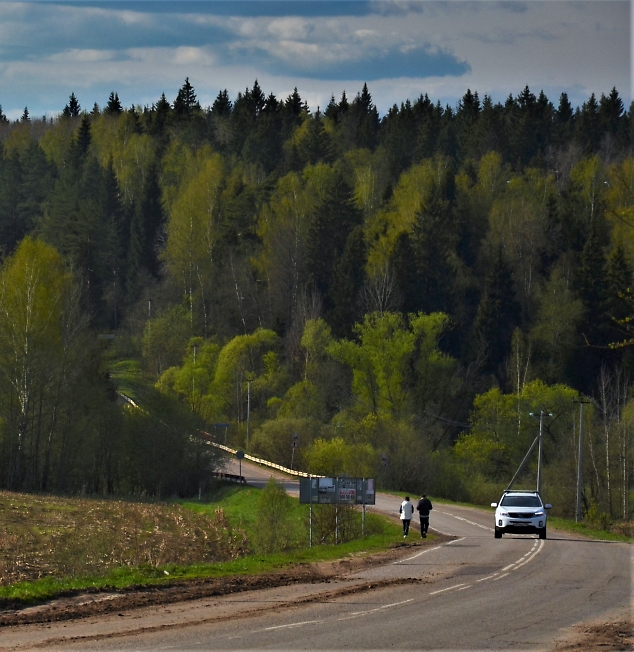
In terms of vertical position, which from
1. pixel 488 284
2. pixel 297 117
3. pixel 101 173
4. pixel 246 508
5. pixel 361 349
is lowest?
pixel 246 508

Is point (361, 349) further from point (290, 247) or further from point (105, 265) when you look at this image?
point (105, 265)

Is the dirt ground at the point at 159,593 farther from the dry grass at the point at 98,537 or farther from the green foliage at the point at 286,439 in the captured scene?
the green foliage at the point at 286,439

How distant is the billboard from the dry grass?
419 cm

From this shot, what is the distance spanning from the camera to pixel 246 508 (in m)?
55.9

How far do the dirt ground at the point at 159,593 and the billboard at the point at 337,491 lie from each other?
25.0 ft

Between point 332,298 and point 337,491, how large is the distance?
2301 inches

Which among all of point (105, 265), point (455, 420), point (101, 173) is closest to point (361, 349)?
point (455, 420)

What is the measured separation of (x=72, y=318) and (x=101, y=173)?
70598mm

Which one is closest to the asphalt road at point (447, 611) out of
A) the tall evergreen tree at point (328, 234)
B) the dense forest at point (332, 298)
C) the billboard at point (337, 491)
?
the billboard at point (337, 491)

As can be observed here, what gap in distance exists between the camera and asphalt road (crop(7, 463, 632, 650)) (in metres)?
14.9

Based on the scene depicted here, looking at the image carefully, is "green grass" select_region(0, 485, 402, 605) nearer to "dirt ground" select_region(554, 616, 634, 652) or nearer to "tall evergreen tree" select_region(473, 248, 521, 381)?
"dirt ground" select_region(554, 616, 634, 652)

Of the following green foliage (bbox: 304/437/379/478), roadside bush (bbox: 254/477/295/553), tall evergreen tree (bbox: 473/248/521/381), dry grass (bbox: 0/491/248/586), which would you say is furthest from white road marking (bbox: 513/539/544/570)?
tall evergreen tree (bbox: 473/248/521/381)

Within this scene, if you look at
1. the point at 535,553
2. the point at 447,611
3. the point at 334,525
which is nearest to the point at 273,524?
the point at 334,525

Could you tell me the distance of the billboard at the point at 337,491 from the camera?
3238 centimetres
